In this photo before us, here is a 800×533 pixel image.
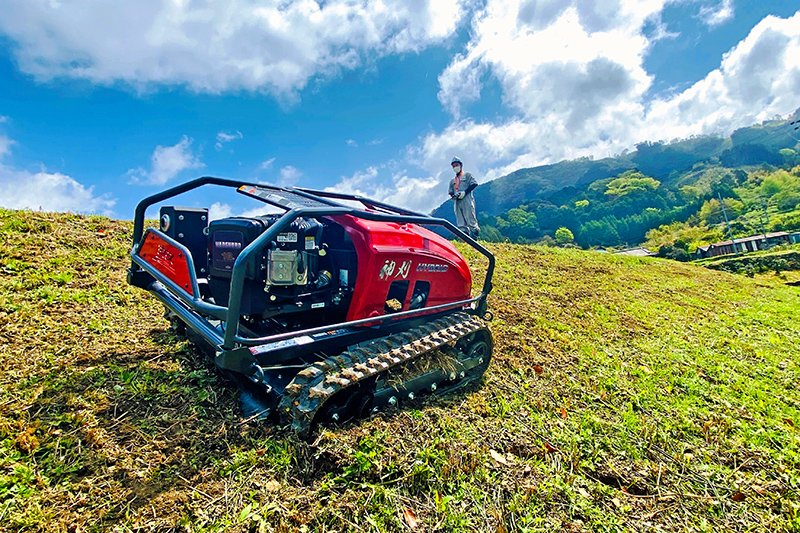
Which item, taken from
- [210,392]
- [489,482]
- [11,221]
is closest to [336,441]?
[489,482]

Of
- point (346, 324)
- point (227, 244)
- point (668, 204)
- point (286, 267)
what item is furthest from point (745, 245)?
point (227, 244)

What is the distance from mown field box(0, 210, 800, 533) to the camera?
221 cm

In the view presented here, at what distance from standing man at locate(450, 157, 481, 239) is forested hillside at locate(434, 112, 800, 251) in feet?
113

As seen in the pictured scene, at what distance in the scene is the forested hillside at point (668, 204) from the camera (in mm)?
76875

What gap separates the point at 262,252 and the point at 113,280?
11.6ft

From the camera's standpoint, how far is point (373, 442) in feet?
8.69

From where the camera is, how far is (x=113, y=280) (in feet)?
17.4

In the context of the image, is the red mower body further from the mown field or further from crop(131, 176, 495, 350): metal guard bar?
the mown field

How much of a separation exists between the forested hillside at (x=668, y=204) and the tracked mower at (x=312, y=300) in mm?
40876

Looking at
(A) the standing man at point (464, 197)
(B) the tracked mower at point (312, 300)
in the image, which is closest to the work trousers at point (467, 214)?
(A) the standing man at point (464, 197)

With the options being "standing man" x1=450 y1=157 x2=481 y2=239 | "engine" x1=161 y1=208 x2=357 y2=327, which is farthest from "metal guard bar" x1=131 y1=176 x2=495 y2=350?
"standing man" x1=450 y1=157 x2=481 y2=239

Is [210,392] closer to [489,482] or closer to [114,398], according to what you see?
[114,398]

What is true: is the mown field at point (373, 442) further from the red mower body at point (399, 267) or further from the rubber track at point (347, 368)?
the red mower body at point (399, 267)

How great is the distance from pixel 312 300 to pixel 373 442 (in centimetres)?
126
